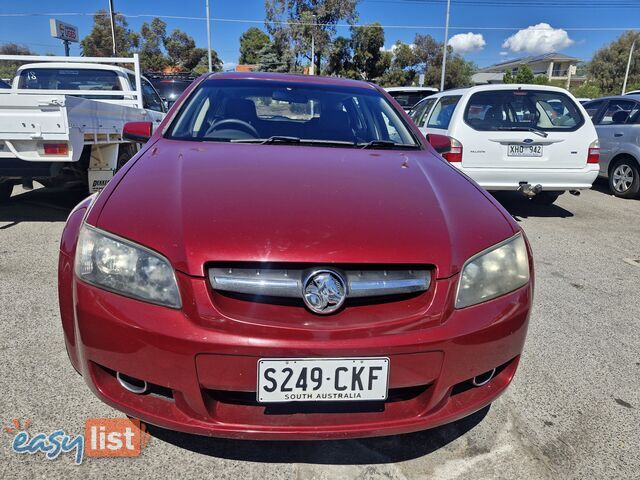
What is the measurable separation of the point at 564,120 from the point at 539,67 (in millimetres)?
78855

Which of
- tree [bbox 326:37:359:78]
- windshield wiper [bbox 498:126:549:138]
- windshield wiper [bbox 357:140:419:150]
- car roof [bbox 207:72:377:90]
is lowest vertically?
windshield wiper [bbox 498:126:549:138]

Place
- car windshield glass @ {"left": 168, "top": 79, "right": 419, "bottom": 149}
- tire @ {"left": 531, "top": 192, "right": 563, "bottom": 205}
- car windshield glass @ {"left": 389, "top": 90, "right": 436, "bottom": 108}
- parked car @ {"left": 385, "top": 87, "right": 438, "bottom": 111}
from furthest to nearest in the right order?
car windshield glass @ {"left": 389, "top": 90, "right": 436, "bottom": 108}, parked car @ {"left": 385, "top": 87, "right": 438, "bottom": 111}, tire @ {"left": 531, "top": 192, "right": 563, "bottom": 205}, car windshield glass @ {"left": 168, "top": 79, "right": 419, "bottom": 149}

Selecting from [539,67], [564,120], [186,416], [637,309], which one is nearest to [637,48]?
[539,67]

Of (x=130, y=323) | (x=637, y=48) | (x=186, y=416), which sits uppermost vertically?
(x=637, y=48)

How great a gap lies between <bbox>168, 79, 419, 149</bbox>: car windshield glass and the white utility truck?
2.13 ft

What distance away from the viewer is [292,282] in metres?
1.55

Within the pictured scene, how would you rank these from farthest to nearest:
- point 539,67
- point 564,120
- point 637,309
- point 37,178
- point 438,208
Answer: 1. point 539,67
2. point 564,120
3. point 37,178
4. point 637,309
5. point 438,208

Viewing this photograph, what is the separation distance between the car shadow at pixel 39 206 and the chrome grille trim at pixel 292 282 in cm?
443

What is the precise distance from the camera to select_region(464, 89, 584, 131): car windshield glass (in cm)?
586

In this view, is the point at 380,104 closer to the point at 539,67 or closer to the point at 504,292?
the point at 504,292

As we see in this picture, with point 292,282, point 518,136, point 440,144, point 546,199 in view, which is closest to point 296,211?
point 292,282

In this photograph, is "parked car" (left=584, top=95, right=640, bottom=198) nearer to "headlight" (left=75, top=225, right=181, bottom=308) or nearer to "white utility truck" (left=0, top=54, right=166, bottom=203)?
"white utility truck" (left=0, top=54, right=166, bottom=203)

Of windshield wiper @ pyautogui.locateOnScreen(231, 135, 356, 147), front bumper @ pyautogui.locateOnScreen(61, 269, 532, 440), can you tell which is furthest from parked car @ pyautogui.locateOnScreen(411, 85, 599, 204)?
front bumper @ pyautogui.locateOnScreen(61, 269, 532, 440)

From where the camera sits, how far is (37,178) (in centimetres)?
482
